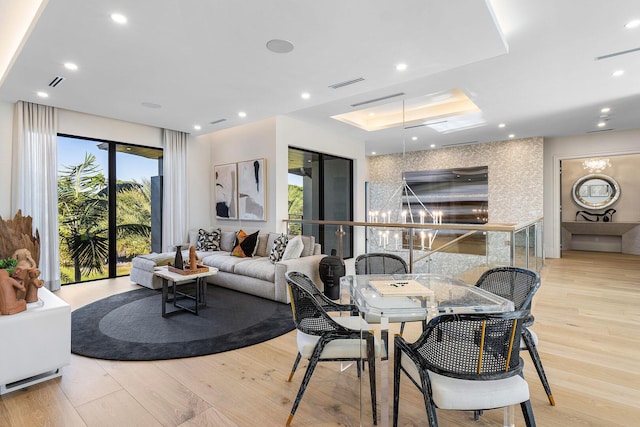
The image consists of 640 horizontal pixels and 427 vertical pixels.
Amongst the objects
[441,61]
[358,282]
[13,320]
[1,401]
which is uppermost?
[441,61]

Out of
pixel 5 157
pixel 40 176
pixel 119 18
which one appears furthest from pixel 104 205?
pixel 119 18

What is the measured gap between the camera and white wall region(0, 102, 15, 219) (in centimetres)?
447

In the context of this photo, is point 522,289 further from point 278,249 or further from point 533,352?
point 278,249

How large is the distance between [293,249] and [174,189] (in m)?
3.12

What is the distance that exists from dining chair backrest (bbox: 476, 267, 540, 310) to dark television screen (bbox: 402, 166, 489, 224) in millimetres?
6213

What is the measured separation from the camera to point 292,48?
9.57ft

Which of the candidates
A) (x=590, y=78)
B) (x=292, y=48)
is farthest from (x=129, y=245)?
(x=590, y=78)

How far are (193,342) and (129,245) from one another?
12.3 feet

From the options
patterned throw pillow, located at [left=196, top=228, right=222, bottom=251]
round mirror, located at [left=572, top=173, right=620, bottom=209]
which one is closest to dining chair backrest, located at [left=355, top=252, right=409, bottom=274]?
patterned throw pillow, located at [left=196, top=228, right=222, bottom=251]

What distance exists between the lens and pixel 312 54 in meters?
3.03

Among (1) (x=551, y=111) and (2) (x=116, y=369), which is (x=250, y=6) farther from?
(1) (x=551, y=111)

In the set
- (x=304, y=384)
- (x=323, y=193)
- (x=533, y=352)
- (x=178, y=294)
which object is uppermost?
(x=323, y=193)

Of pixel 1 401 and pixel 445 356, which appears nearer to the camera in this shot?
pixel 445 356

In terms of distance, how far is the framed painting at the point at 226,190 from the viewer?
6.32 metres
